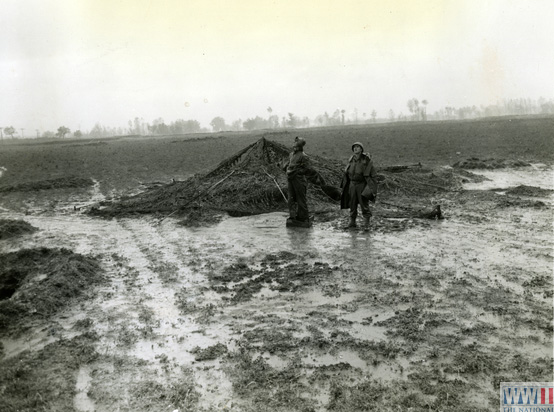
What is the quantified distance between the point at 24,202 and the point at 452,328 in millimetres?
14640

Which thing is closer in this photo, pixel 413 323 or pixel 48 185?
pixel 413 323

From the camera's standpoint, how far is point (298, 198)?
10.1 metres

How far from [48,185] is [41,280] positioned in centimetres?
1230

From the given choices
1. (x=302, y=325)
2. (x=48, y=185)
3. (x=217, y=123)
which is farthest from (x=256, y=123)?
(x=302, y=325)

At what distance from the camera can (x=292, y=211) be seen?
1027cm

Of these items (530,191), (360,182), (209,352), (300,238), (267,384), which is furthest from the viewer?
(530,191)

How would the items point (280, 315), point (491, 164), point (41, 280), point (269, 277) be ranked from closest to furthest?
point (280, 315) → point (41, 280) → point (269, 277) → point (491, 164)

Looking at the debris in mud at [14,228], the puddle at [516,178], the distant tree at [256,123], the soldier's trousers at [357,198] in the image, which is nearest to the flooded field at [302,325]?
the soldier's trousers at [357,198]

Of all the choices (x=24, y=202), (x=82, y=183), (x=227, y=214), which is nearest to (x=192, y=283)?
(x=227, y=214)

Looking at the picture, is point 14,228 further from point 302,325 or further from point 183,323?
point 302,325

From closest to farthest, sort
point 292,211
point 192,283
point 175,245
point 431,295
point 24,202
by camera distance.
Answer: point 431,295
point 192,283
point 175,245
point 292,211
point 24,202

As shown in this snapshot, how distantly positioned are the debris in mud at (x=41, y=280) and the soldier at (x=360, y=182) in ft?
17.8

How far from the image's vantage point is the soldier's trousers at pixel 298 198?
10.0m

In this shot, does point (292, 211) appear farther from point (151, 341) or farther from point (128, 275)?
point (151, 341)
